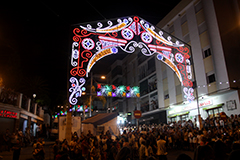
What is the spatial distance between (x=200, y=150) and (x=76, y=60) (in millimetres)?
10362

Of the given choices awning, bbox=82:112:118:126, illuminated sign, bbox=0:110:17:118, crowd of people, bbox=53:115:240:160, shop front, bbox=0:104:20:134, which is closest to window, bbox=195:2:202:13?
crowd of people, bbox=53:115:240:160

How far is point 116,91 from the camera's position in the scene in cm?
2494

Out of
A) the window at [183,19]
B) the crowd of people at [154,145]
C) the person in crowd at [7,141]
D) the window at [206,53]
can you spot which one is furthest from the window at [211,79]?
the person in crowd at [7,141]

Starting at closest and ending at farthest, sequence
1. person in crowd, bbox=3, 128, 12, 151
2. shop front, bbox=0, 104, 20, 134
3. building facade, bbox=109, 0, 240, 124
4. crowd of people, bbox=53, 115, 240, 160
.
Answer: crowd of people, bbox=53, 115, 240, 160, person in crowd, bbox=3, 128, 12, 151, shop front, bbox=0, 104, 20, 134, building facade, bbox=109, 0, 240, 124

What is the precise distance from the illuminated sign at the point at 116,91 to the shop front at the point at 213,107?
23.3 feet

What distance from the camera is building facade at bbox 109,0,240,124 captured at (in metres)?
20.7

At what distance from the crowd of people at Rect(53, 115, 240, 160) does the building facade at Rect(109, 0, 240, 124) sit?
3.47 metres

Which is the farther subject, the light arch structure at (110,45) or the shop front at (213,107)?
the shop front at (213,107)

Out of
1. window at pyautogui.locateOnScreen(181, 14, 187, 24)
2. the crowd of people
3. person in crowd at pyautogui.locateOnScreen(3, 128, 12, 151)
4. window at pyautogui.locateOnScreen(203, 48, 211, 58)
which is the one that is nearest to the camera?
the crowd of people

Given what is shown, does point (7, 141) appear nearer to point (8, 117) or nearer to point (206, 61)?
point (8, 117)

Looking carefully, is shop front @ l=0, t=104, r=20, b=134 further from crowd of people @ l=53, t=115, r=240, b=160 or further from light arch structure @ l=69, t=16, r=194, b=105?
light arch structure @ l=69, t=16, r=194, b=105

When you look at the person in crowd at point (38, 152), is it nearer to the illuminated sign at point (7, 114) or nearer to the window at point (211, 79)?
the illuminated sign at point (7, 114)

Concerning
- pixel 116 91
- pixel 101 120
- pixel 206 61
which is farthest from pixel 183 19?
pixel 101 120

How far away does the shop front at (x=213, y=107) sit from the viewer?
66.0 feet
